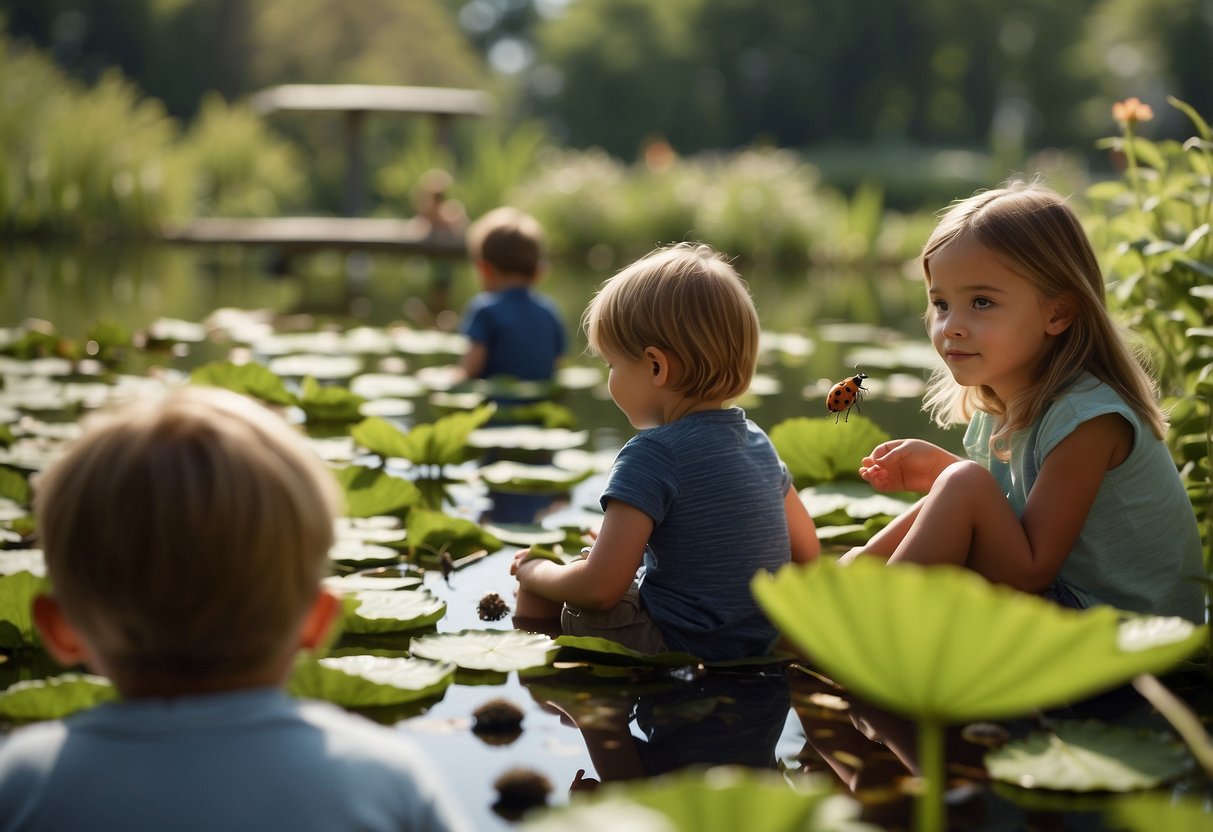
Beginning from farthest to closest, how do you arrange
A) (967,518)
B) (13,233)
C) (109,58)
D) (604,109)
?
1. (604,109)
2. (109,58)
3. (13,233)
4. (967,518)

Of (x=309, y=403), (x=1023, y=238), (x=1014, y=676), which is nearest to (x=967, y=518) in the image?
(x=1023, y=238)

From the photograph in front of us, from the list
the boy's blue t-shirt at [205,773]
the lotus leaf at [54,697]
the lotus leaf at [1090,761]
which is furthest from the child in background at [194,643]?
the lotus leaf at [1090,761]

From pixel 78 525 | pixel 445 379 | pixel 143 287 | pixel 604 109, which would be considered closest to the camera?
pixel 78 525

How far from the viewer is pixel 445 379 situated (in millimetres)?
4613

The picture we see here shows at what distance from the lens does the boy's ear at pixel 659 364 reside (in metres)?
1.96

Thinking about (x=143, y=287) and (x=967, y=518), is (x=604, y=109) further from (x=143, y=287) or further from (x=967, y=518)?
(x=967, y=518)

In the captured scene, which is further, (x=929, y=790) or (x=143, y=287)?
(x=143, y=287)

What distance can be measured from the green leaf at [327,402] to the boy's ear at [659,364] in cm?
158

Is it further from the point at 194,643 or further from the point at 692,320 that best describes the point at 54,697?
the point at 692,320

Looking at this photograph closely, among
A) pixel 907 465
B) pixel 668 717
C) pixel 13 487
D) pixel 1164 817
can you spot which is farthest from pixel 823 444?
pixel 1164 817

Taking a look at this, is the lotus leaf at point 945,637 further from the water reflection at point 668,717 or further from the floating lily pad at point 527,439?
the floating lily pad at point 527,439

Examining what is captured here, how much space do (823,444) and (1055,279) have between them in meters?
0.84

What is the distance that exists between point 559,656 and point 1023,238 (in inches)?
35.9

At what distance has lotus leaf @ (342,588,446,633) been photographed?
1951 millimetres
